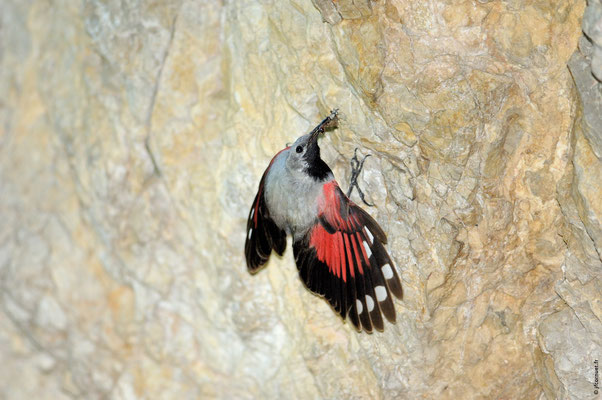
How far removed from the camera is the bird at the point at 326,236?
7.54ft

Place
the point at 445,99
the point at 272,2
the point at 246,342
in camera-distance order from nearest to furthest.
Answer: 1. the point at 445,99
2. the point at 272,2
3. the point at 246,342

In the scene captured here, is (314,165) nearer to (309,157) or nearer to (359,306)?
(309,157)

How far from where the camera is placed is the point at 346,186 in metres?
2.64

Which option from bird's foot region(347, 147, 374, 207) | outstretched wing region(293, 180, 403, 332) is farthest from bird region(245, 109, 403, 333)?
bird's foot region(347, 147, 374, 207)

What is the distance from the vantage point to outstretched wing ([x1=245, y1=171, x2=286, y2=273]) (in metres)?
2.49

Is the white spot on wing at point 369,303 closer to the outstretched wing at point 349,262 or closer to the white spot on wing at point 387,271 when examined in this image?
the outstretched wing at point 349,262

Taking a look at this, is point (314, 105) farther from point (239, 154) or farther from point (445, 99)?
point (445, 99)

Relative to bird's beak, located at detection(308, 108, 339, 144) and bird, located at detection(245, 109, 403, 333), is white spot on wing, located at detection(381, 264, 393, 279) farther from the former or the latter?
bird's beak, located at detection(308, 108, 339, 144)

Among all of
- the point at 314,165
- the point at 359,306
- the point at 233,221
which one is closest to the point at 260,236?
the point at 233,221

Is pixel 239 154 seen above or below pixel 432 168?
below

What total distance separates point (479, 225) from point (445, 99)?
53cm

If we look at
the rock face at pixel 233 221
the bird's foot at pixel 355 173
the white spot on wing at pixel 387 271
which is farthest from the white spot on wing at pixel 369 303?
the bird's foot at pixel 355 173

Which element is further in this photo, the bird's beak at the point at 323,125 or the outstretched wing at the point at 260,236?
the outstretched wing at the point at 260,236

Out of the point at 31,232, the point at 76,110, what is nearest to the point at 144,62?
the point at 76,110
